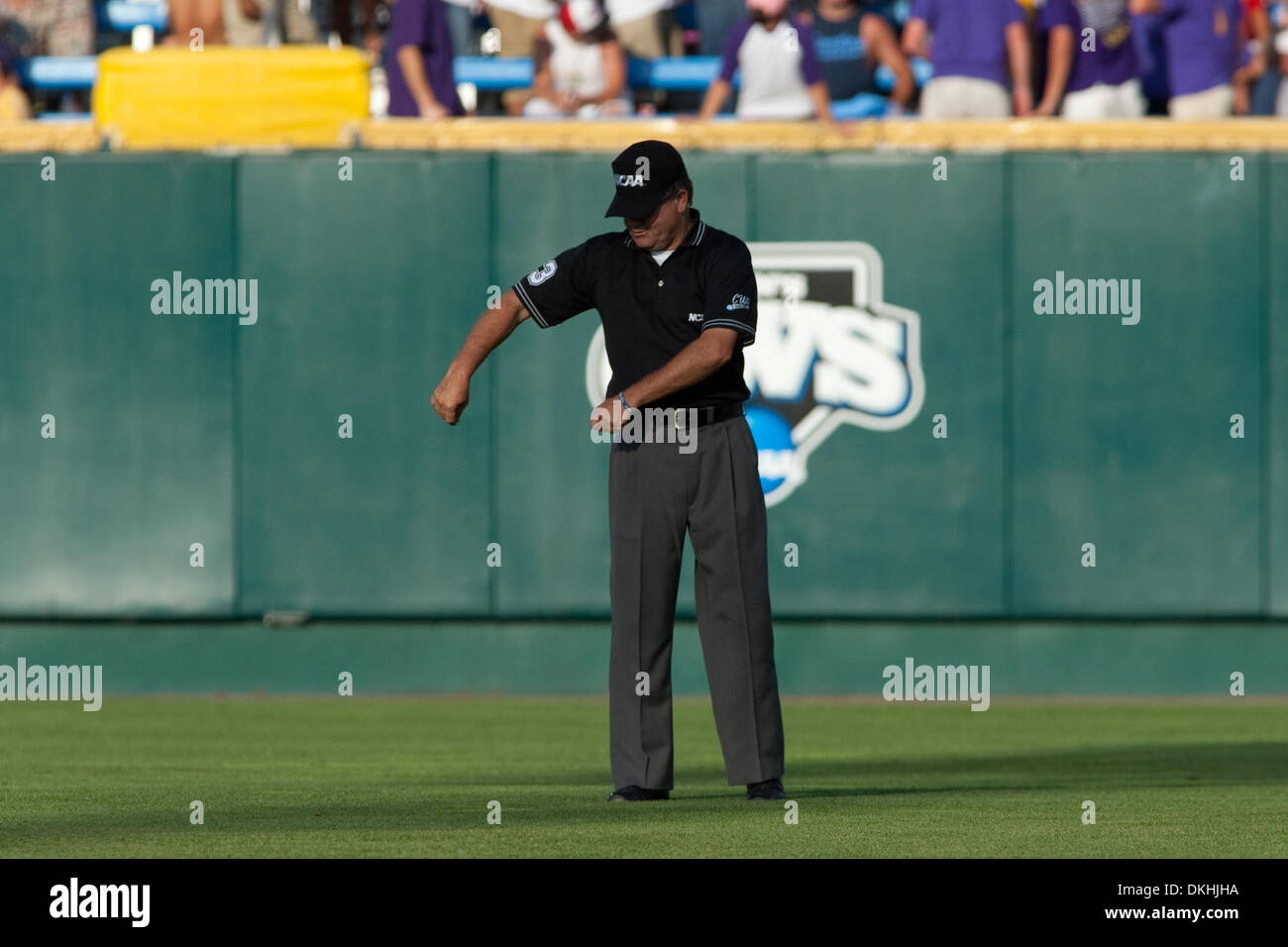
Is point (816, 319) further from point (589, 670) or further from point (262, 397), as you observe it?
point (262, 397)

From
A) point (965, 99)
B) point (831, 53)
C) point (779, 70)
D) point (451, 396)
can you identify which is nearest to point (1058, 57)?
point (965, 99)

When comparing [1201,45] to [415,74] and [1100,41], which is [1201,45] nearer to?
[1100,41]

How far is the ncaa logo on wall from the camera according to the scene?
607 inches

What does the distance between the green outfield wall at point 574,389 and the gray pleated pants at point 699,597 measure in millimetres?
7663

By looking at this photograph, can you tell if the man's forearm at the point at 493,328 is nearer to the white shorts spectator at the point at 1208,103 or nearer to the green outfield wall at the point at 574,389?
the green outfield wall at the point at 574,389

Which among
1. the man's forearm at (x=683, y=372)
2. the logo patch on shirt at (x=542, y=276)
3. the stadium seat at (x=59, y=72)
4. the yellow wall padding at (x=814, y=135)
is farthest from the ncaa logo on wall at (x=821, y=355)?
the man's forearm at (x=683, y=372)

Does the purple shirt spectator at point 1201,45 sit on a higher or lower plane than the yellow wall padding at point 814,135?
higher

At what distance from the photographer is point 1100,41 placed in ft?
52.5

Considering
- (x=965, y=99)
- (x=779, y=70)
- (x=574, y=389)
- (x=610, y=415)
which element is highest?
(x=779, y=70)

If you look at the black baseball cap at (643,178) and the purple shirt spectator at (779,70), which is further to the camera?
the purple shirt spectator at (779,70)

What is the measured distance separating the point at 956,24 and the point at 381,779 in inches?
336

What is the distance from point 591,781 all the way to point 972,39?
8.16 meters

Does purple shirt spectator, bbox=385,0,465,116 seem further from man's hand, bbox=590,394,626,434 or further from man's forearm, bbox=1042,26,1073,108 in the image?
man's hand, bbox=590,394,626,434

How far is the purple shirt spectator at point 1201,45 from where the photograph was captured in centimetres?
1609
